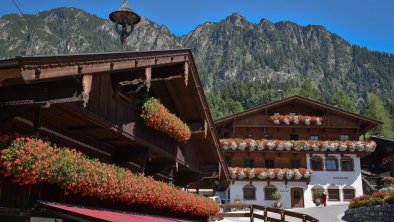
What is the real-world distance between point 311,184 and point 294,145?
4.36m

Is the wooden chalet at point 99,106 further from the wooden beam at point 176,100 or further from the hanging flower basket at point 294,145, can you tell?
the hanging flower basket at point 294,145

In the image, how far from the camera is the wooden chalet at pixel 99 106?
26.0 ft

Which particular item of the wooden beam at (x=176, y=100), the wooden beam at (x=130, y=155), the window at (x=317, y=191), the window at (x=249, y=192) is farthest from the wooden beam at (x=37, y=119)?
the window at (x=317, y=191)

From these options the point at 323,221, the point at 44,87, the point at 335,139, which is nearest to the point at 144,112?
the point at 44,87

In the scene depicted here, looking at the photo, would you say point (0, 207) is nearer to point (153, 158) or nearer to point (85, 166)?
point (85, 166)

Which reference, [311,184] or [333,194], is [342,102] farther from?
[311,184]

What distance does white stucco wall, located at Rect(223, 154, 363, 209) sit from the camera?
144ft

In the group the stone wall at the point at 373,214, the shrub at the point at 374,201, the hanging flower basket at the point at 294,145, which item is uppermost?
the hanging flower basket at the point at 294,145

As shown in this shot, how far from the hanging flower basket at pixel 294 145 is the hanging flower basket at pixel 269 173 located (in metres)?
2.06

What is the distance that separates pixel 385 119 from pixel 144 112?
10403cm

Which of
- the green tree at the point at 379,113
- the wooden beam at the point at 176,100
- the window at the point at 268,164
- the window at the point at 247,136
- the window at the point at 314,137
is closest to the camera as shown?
the wooden beam at the point at 176,100

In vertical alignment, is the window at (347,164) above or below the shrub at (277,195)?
above

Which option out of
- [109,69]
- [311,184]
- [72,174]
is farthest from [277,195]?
[72,174]

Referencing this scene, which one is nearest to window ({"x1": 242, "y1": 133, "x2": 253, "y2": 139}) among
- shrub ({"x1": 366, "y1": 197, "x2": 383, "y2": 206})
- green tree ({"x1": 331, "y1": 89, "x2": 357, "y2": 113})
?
shrub ({"x1": 366, "y1": 197, "x2": 383, "y2": 206})
